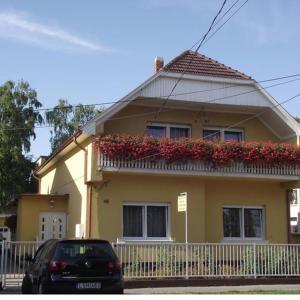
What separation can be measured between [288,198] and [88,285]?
14192 mm

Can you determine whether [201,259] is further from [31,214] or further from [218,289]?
[31,214]

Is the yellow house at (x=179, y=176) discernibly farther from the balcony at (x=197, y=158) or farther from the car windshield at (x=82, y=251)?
the car windshield at (x=82, y=251)

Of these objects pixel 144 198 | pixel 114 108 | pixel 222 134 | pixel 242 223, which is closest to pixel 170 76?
pixel 114 108

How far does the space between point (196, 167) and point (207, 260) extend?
4.25m

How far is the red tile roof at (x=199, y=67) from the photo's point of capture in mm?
22391

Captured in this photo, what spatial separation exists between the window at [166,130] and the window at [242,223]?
3658mm

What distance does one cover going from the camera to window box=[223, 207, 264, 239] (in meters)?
23.3

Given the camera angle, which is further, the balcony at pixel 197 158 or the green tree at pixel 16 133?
the green tree at pixel 16 133

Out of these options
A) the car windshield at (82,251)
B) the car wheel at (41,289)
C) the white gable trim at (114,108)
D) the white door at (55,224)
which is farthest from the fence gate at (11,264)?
the white door at (55,224)

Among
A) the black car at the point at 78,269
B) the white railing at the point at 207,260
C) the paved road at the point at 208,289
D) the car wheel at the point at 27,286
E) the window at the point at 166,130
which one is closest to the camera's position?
the black car at the point at 78,269

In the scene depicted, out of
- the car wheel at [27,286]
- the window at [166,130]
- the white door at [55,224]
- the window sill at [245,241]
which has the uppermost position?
the window at [166,130]

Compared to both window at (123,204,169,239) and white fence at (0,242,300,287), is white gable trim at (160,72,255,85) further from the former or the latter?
white fence at (0,242,300,287)

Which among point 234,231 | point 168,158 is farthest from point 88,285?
point 234,231

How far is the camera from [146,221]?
70.5ft
